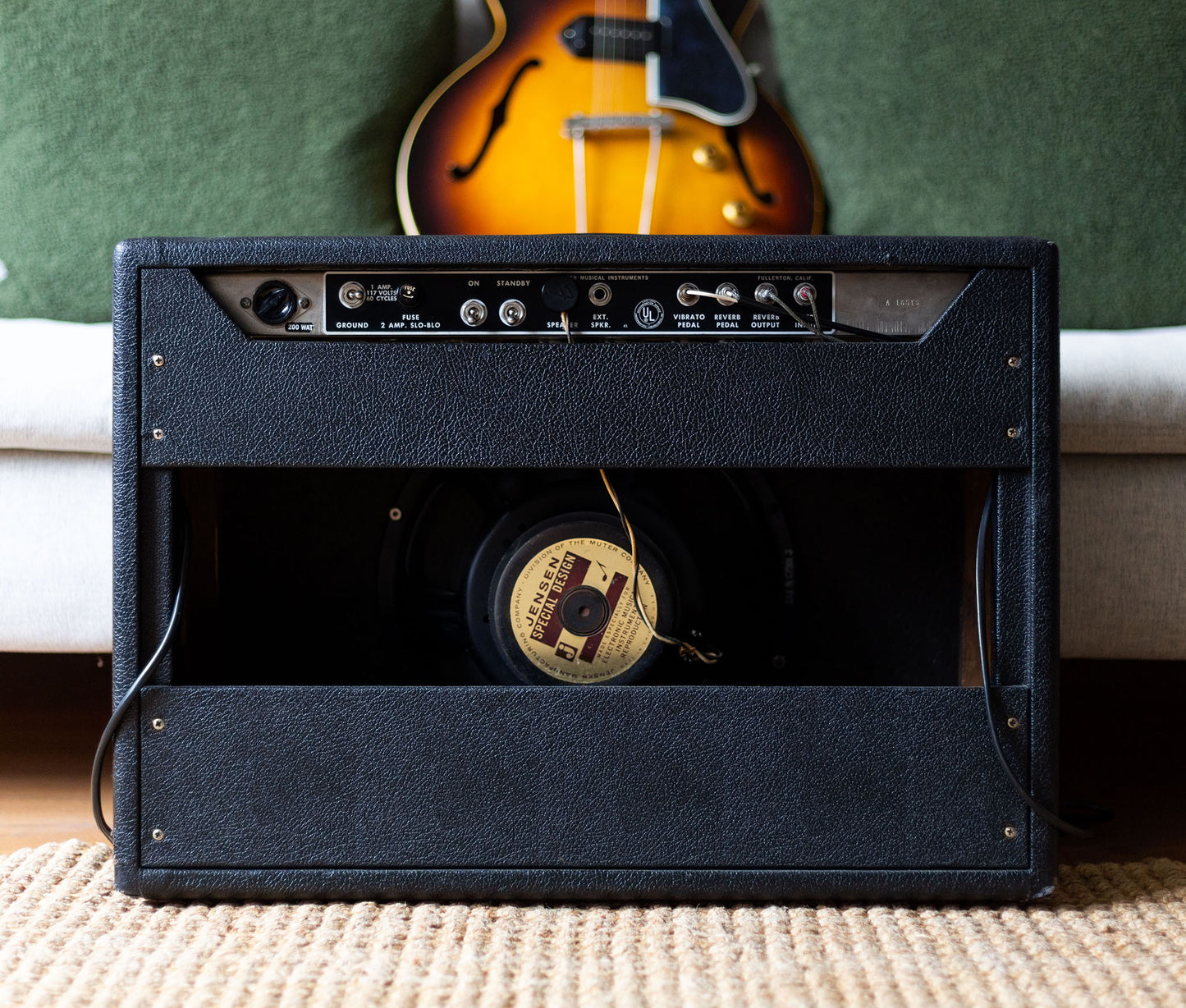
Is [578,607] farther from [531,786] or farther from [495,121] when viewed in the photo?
[495,121]

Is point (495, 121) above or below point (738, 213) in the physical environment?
above

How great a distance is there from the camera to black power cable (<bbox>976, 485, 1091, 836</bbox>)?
2.02 ft

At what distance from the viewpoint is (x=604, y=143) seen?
1080 millimetres

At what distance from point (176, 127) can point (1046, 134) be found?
0.87 metres

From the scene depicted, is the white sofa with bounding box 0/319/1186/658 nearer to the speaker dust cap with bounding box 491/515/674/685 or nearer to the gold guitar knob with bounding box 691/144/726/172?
the speaker dust cap with bounding box 491/515/674/685

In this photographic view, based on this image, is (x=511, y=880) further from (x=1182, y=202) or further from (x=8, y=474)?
(x=1182, y=202)

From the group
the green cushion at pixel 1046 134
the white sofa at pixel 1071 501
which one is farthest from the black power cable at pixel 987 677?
the green cushion at pixel 1046 134

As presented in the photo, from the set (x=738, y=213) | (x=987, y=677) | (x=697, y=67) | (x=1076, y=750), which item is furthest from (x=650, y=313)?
(x=1076, y=750)

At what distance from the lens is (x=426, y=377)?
0.62 meters

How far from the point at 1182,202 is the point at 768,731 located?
2.33 feet

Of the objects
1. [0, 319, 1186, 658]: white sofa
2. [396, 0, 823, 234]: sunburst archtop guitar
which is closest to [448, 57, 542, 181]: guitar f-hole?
[396, 0, 823, 234]: sunburst archtop guitar

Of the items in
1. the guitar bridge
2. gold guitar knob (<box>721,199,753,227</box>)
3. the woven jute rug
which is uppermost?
the guitar bridge

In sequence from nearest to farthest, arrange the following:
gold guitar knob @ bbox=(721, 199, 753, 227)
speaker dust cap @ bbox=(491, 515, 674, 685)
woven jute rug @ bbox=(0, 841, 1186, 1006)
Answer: woven jute rug @ bbox=(0, 841, 1186, 1006) < speaker dust cap @ bbox=(491, 515, 674, 685) < gold guitar knob @ bbox=(721, 199, 753, 227)

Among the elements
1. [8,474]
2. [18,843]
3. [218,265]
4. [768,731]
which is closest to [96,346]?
[8,474]
